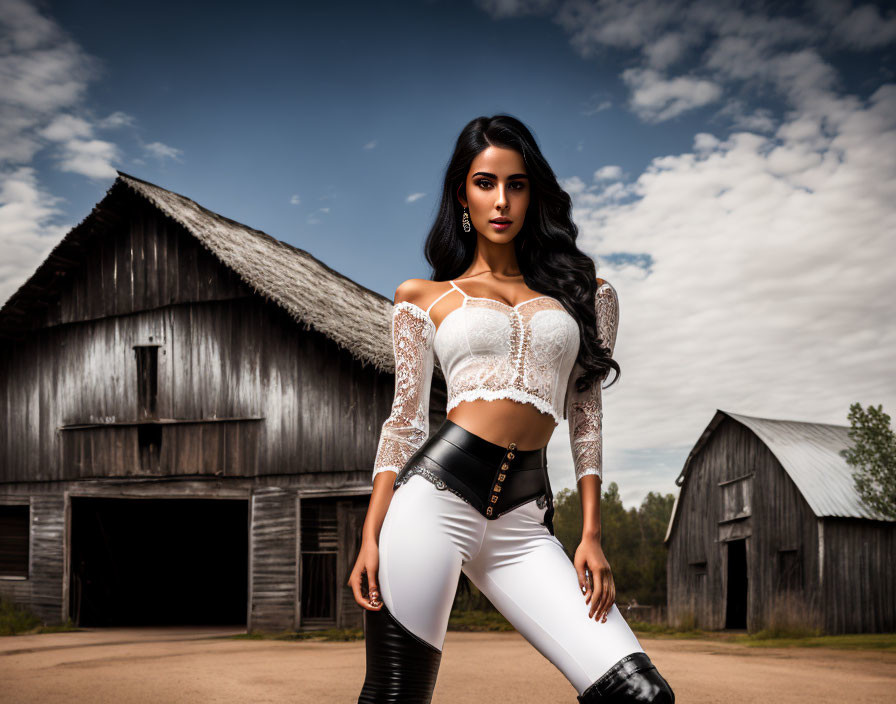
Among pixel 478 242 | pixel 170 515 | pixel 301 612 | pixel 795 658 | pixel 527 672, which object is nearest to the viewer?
pixel 478 242

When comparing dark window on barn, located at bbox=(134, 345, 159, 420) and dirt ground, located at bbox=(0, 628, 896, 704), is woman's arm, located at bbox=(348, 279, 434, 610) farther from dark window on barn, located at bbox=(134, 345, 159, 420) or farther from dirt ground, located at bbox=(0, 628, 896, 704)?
dark window on barn, located at bbox=(134, 345, 159, 420)

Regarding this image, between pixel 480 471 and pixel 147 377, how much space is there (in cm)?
1340

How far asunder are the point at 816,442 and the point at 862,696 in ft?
45.5

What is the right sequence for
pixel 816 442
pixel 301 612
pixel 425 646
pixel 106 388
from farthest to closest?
1. pixel 816 442
2. pixel 106 388
3. pixel 301 612
4. pixel 425 646

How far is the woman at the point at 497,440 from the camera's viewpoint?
237 centimetres

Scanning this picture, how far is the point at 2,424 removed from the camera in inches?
628

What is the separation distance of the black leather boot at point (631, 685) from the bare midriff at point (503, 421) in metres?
0.66

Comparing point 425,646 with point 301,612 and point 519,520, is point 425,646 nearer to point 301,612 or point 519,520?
point 519,520

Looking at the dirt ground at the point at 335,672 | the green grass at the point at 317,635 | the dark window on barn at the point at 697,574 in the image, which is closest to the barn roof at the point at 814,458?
the dark window on barn at the point at 697,574

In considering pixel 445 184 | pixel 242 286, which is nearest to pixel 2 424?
pixel 242 286

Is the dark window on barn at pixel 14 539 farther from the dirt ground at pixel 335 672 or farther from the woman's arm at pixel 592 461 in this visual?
the woman's arm at pixel 592 461

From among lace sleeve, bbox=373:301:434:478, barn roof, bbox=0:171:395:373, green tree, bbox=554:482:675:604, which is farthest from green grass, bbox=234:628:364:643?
green tree, bbox=554:482:675:604

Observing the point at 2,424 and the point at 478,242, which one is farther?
the point at 2,424

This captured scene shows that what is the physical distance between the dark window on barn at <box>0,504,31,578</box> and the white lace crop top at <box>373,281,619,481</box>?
49.5ft
